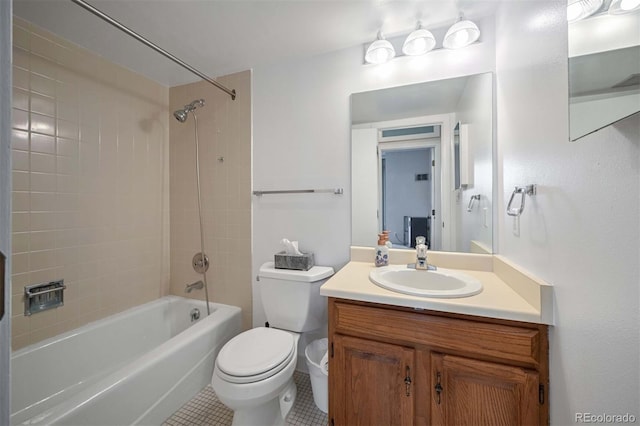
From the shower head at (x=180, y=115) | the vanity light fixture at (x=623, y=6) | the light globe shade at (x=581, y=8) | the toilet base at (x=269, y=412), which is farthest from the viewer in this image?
the shower head at (x=180, y=115)

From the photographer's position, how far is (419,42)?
1.42m

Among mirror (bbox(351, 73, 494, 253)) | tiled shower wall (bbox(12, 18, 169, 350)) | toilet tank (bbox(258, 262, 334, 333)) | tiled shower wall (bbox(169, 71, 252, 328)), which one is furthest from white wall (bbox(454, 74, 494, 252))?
tiled shower wall (bbox(12, 18, 169, 350))

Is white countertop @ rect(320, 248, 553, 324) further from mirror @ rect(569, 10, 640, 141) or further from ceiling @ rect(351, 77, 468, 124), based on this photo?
ceiling @ rect(351, 77, 468, 124)

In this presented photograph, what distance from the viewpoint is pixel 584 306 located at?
0.69 m

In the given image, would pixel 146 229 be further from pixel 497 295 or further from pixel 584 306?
pixel 584 306

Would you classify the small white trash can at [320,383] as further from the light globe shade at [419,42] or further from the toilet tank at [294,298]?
the light globe shade at [419,42]

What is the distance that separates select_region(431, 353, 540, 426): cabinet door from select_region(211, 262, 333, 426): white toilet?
0.69 m

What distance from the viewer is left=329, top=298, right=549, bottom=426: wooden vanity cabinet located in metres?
0.88

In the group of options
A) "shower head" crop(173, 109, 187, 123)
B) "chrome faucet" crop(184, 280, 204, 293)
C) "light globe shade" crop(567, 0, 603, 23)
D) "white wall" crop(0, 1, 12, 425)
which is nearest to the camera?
"white wall" crop(0, 1, 12, 425)

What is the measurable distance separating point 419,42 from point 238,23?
1.03 metres

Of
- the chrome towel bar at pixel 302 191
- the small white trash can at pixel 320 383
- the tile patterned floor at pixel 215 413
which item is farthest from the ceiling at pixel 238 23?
the tile patterned floor at pixel 215 413

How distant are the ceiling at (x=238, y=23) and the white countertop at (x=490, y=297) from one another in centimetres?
140

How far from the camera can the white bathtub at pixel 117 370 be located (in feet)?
3.63

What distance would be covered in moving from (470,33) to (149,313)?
2799 mm
